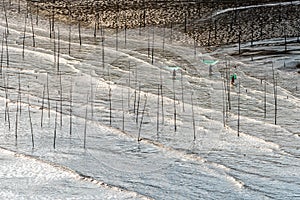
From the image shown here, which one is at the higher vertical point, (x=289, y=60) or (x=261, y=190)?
(x=289, y=60)

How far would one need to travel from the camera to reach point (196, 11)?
796 cm

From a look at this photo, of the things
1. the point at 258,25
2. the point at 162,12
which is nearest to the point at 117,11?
the point at 162,12

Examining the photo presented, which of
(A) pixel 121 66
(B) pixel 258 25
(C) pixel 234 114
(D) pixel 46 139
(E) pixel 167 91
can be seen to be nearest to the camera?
(D) pixel 46 139

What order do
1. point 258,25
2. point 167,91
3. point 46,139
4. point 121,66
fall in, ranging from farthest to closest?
1. point 258,25
2. point 121,66
3. point 167,91
4. point 46,139

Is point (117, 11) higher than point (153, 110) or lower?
higher

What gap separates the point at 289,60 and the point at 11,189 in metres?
3.83

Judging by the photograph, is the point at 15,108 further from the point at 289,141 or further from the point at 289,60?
the point at 289,60

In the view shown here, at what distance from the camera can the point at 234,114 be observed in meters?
4.77

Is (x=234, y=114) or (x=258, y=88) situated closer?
(x=234, y=114)

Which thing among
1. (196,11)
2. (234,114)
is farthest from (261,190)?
(196,11)

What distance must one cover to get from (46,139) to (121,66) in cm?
197

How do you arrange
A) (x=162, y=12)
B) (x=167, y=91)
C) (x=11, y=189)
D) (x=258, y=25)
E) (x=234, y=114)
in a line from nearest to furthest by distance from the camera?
(x=11, y=189), (x=234, y=114), (x=167, y=91), (x=258, y=25), (x=162, y=12)

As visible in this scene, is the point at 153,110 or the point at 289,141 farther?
the point at 153,110

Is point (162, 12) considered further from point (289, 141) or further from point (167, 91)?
point (289, 141)
